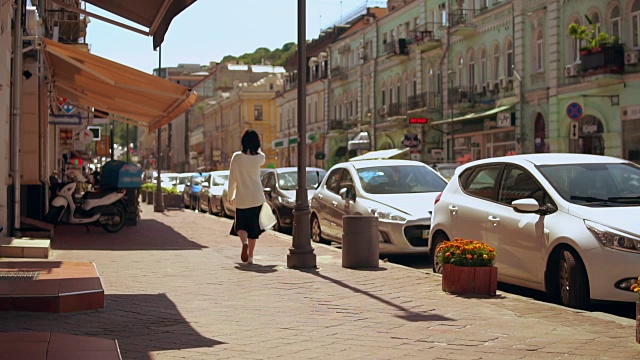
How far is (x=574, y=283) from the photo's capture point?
8.80 metres

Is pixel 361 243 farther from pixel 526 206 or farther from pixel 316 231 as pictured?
pixel 316 231

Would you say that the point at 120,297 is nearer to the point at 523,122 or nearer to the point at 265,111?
the point at 523,122

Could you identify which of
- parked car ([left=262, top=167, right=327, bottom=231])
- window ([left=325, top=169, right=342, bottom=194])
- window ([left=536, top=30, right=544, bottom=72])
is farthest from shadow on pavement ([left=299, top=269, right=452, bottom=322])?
window ([left=536, top=30, right=544, bottom=72])

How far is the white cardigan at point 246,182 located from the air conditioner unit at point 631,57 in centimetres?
2389

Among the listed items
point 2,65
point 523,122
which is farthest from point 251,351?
point 523,122

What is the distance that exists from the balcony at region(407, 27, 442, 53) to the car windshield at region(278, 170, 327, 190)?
93.1 ft

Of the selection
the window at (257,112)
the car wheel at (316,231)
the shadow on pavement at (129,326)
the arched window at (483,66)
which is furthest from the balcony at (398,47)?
the shadow on pavement at (129,326)

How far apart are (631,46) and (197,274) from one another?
2683 centimetres

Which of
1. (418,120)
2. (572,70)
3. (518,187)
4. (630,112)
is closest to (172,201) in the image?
(418,120)

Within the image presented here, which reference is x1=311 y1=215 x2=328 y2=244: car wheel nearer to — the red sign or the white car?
the white car

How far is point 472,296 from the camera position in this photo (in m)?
9.65

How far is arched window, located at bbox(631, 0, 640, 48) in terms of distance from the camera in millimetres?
33938

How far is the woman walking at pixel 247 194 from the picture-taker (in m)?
13.1

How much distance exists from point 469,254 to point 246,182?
4.43 metres
